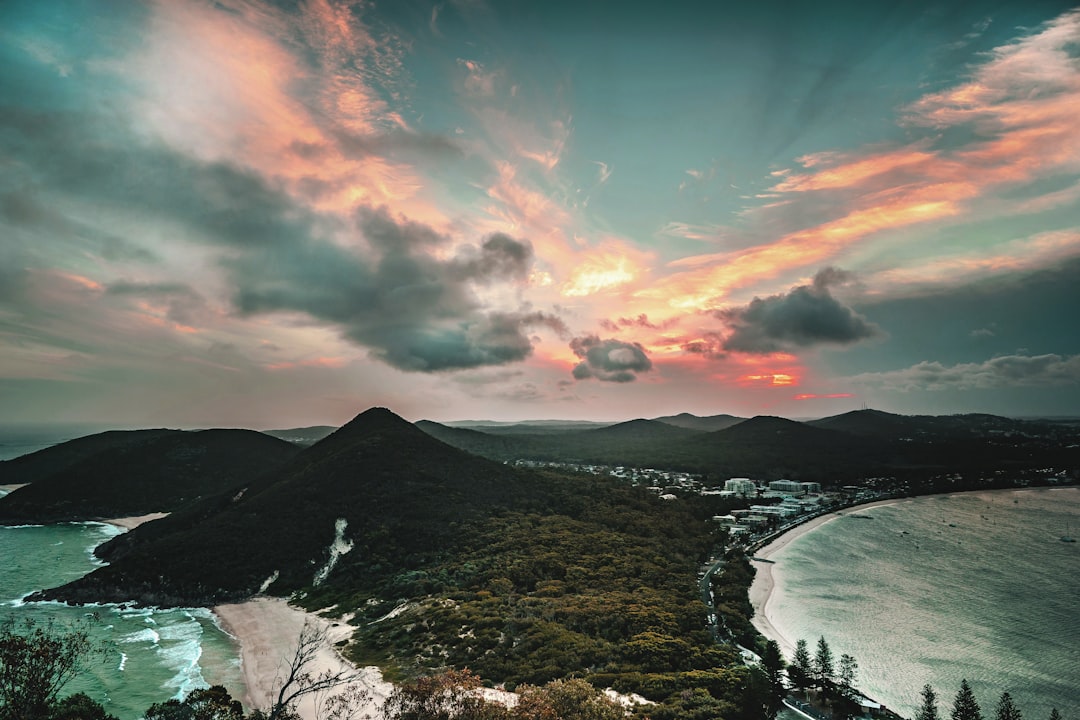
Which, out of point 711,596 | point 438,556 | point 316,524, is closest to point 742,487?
point 711,596

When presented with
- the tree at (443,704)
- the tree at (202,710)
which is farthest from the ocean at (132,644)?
the tree at (443,704)

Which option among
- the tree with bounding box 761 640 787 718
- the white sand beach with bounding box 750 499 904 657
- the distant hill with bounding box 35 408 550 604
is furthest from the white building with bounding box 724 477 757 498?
the tree with bounding box 761 640 787 718

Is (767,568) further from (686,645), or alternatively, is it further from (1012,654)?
(686,645)

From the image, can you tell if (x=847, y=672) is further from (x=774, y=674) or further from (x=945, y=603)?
(x=945, y=603)

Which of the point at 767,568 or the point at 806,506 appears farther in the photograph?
the point at 806,506

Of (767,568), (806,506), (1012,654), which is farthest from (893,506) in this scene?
(1012,654)

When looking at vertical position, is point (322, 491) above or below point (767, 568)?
above
